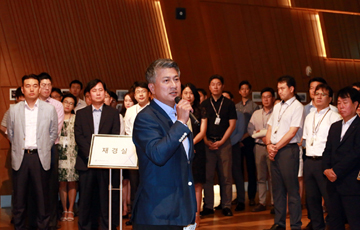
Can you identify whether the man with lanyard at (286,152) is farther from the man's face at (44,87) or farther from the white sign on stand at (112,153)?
the man's face at (44,87)

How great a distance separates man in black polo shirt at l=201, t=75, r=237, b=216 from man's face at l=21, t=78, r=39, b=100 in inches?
96.9

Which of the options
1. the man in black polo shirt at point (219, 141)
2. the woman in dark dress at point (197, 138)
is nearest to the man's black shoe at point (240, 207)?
the man in black polo shirt at point (219, 141)

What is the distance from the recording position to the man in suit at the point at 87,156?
4824mm

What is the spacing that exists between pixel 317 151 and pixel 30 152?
3168 millimetres

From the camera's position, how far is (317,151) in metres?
4.71

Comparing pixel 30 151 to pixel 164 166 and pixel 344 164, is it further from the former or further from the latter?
pixel 344 164

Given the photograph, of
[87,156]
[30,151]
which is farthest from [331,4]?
[30,151]

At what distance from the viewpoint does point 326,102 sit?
190 inches

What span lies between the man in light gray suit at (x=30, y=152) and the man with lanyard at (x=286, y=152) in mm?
2560

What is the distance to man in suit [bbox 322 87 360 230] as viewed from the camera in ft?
13.1

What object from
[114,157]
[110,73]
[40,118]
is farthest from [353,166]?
[110,73]

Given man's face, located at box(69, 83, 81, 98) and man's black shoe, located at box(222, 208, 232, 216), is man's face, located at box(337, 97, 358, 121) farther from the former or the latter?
man's face, located at box(69, 83, 81, 98)

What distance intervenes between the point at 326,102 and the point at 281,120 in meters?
0.53

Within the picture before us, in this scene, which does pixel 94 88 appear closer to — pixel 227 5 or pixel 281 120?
pixel 281 120
